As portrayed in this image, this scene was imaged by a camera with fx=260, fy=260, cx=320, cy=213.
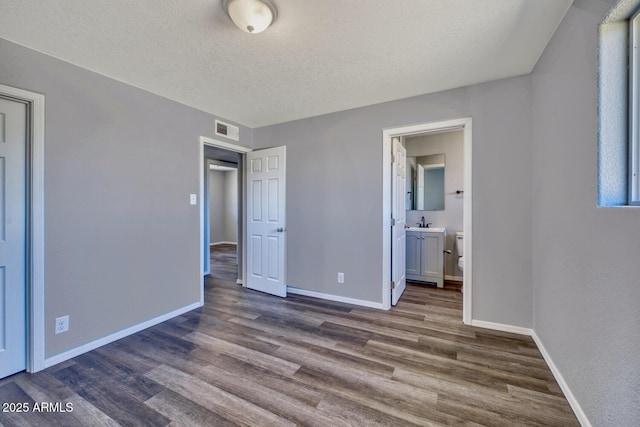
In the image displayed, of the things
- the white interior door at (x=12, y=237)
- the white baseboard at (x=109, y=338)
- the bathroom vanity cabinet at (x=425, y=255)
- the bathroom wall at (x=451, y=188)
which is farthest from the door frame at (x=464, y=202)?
the white interior door at (x=12, y=237)

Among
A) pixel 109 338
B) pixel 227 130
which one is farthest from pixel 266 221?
pixel 109 338

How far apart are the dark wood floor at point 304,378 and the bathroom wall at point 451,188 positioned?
5.43 ft

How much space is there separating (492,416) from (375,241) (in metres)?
1.83

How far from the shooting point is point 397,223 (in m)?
3.28

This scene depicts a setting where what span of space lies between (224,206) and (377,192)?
22.6 feet

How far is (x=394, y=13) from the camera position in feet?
5.24

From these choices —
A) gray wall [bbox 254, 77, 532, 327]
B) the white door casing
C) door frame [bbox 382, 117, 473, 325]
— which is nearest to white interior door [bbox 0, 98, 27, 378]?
gray wall [bbox 254, 77, 532, 327]

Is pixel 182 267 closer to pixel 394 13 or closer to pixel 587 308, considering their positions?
pixel 394 13

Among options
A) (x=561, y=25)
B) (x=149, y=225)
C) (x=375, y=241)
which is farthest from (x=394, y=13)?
(x=149, y=225)

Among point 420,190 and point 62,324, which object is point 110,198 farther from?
point 420,190

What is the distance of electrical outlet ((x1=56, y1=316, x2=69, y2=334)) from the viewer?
6.75ft

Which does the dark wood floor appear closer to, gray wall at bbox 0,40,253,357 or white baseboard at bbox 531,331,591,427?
white baseboard at bbox 531,331,591,427

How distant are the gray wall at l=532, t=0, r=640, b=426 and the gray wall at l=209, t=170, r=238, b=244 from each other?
8.01 meters

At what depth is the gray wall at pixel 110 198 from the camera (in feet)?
6.65
